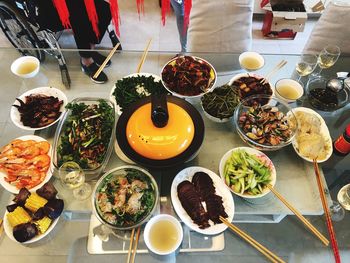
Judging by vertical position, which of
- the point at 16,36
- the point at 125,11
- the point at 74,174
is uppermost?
the point at 74,174

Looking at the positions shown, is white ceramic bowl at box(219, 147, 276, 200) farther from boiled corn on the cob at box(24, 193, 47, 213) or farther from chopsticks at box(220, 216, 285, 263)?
boiled corn on the cob at box(24, 193, 47, 213)

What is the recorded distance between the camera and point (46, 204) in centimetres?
136

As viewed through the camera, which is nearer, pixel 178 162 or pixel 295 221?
pixel 178 162

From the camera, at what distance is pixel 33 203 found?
52.9 inches

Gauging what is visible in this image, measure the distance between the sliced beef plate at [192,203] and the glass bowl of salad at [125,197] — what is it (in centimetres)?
12

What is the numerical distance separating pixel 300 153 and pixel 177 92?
0.72 m

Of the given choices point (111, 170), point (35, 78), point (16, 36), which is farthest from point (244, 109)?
point (16, 36)

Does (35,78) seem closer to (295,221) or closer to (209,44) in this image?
(209,44)

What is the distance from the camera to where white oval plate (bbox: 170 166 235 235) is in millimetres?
1328

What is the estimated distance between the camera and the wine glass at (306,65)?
188cm

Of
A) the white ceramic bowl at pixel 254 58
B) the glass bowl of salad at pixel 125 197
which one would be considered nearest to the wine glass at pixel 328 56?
the white ceramic bowl at pixel 254 58

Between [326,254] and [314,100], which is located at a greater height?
[314,100]

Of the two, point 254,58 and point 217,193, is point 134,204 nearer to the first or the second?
point 217,193

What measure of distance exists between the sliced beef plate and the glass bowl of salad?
120 mm
